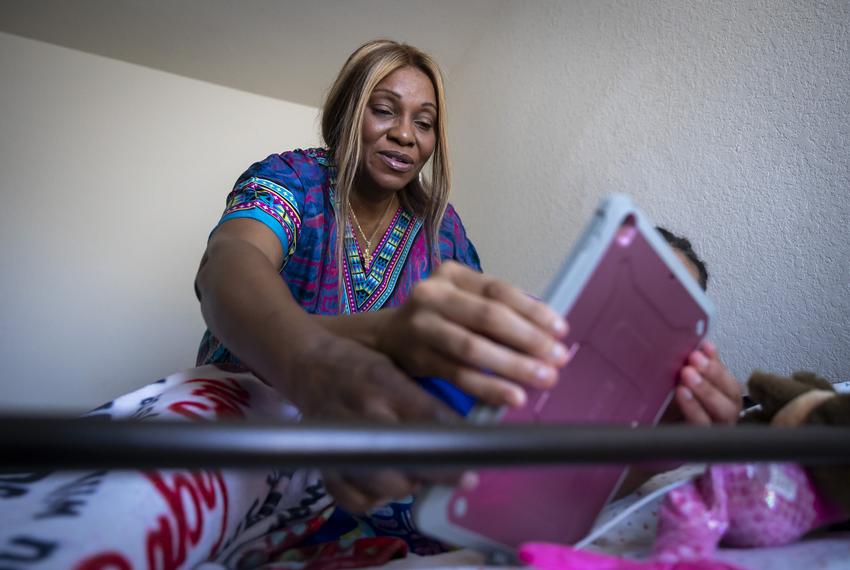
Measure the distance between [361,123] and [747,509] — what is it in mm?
829

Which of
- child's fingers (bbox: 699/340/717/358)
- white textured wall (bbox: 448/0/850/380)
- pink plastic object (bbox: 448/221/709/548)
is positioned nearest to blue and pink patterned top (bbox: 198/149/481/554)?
pink plastic object (bbox: 448/221/709/548)

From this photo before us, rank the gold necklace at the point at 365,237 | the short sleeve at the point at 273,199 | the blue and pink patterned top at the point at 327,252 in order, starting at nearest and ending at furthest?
the blue and pink patterned top at the point at 327,252
the short sleeve at the point at 273,199
the gold necklace at the point at 365,237

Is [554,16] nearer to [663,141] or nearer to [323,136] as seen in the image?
[663,141]

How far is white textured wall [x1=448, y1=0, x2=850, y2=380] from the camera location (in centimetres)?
→ 82

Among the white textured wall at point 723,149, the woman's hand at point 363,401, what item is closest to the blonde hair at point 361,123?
the white textured wall at point 723,149

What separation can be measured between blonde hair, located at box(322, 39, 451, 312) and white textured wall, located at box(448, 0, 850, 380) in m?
0.42

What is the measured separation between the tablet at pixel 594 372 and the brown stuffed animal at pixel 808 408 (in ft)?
0.41

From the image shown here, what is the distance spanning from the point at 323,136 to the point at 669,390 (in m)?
0.86

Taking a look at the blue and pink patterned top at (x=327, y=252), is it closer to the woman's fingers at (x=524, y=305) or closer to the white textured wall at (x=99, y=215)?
the woman's fingers at (x=524, y=305)

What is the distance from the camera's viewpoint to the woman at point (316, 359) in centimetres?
32

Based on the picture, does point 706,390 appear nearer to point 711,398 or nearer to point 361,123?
point 711,398

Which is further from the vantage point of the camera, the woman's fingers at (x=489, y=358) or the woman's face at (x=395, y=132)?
the woman's face at (x=395, y=132)

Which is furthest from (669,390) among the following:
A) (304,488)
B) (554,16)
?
(554,16)

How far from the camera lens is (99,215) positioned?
7.95 ft
